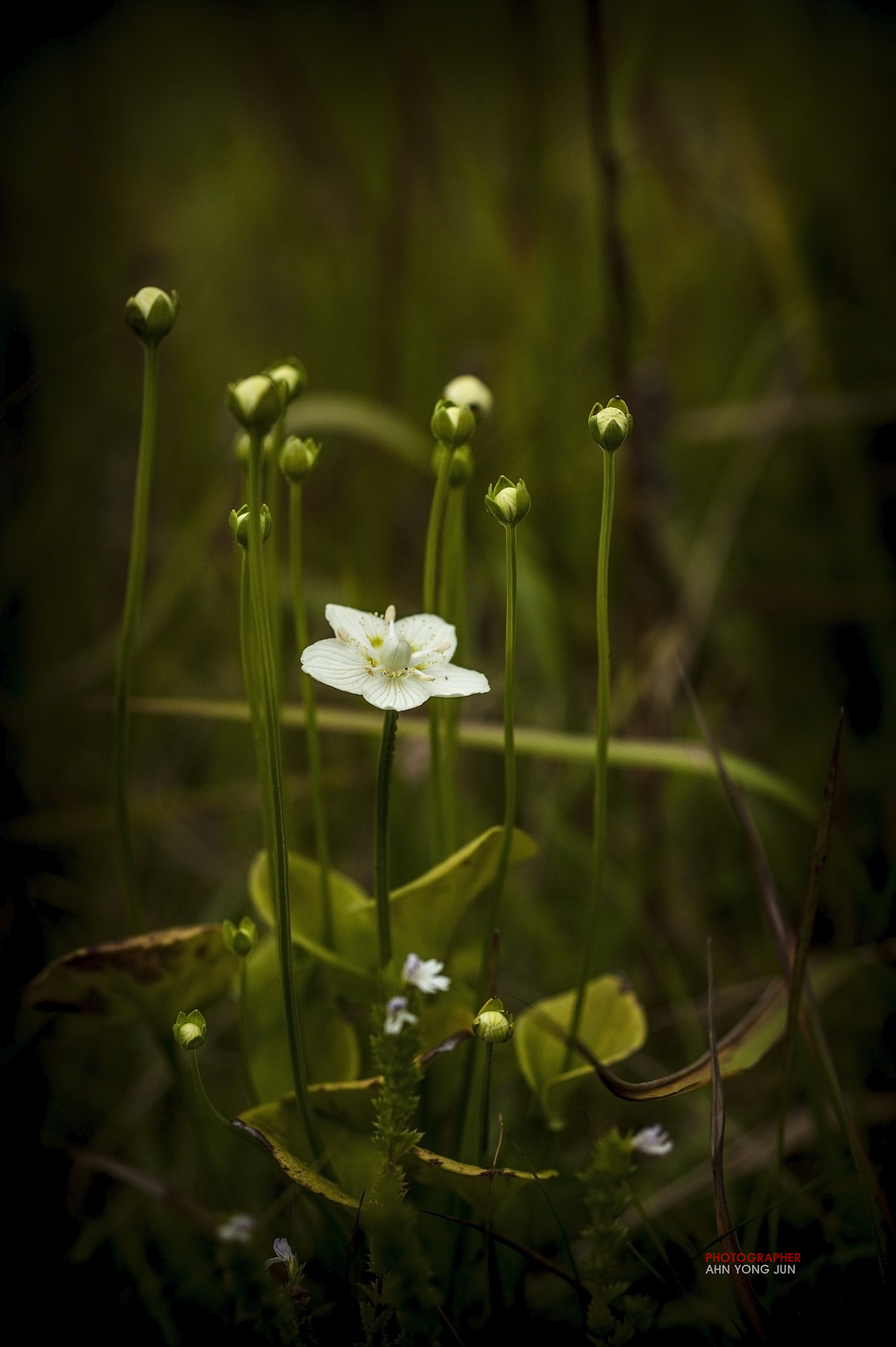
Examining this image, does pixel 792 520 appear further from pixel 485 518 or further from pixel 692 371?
pixel 485 518

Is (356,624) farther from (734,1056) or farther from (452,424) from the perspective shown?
(734,1056)

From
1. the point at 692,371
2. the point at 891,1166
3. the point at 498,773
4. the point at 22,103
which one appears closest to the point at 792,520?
the point at 692,371

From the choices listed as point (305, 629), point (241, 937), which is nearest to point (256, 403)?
point (305, 629)

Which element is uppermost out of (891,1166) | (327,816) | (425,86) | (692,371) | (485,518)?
(425,86)

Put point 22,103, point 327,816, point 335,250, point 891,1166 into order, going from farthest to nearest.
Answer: point 335,250
point 22,103
point 327,816
point 891,1166

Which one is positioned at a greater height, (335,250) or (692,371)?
(335,250)

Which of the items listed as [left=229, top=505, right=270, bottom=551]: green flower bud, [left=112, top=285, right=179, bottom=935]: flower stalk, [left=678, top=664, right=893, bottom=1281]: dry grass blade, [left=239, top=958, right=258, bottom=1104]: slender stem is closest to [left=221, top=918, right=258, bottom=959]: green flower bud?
[left=239, top=958, right=258, bottom=1104]: slender stem

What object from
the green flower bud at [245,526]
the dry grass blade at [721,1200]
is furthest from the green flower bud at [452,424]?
the dry grass blade at [721,1200]

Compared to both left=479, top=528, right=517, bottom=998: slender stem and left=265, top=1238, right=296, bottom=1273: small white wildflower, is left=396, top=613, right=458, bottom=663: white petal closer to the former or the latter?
left=479, top=528, right=517, bottom=998: slender stem
